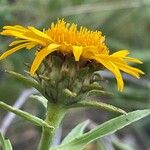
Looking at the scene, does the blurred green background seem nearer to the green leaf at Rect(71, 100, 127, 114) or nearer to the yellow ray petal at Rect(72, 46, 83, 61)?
the green leaf at Rect(71, 100, 127, 114)

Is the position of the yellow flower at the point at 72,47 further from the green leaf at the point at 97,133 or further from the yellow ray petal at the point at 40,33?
the green leaf at the point at 97,133

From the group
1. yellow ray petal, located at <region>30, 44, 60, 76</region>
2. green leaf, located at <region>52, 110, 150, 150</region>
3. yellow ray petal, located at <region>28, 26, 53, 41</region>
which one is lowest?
green leaf, located at <region>52, 110, 150, 150</region>

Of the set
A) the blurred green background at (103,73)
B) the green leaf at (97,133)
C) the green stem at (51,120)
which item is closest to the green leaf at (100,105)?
the green stem at (51,120)

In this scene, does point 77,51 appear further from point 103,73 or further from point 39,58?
point 103,73

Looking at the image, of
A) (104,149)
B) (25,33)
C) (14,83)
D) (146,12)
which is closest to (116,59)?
(25,33)

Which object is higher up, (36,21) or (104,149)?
(36,21)

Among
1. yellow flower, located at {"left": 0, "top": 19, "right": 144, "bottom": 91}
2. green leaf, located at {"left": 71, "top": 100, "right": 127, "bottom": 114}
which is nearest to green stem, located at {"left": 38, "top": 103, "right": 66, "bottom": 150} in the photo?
green leaf, located at {"left": 71, "top": 100, "right": 127, "bottom": 114}

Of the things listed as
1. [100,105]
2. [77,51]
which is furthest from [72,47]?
[100,105]

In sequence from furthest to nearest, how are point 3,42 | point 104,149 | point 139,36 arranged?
point 139,36
point 3,42
point 104,149

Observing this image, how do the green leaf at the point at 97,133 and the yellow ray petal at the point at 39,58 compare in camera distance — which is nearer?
the yellow ray petal at the point at 39,58

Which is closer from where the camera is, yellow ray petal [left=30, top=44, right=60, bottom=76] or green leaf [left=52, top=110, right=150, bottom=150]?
yellow ray petal [left=30, top=44, right=60, bottom=76]

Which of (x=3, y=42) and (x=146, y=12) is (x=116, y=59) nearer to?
(x=3, y=42)
